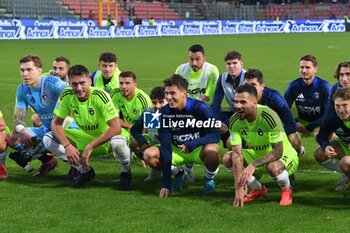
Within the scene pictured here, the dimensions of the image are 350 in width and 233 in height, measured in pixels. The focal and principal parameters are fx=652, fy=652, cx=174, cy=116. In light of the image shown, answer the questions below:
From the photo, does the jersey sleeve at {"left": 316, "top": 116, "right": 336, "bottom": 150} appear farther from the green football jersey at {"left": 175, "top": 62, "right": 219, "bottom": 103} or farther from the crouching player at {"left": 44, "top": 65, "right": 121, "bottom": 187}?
the green football jersey at {"left": 175, "top": 62, "right": 219, "bottom": 103}

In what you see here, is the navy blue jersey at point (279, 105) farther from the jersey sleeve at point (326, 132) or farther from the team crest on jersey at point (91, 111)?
the team crest on jersey at point (91, 111)

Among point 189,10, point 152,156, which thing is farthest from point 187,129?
point 189,10

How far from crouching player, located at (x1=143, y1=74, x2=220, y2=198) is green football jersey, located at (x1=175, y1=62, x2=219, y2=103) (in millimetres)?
2572

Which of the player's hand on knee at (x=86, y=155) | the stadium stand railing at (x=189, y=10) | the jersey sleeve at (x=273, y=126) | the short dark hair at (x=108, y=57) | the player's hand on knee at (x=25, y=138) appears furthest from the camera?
the stadium stand railing at (x=189, y=10)

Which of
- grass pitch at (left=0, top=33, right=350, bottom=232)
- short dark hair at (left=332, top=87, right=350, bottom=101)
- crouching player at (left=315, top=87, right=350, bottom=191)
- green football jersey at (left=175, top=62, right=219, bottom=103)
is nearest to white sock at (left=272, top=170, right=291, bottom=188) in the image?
grass pitch at (left=0, top=33, right=350, bottom=232)

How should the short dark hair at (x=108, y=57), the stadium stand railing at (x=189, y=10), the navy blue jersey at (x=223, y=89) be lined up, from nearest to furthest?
the navy blue jersey at (x=223, y=89)
the short dark hair at (x=108, y=57)
the stadium stand railing at (x=189, y=10)

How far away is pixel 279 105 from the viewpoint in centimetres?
747

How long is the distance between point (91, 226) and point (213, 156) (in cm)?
181

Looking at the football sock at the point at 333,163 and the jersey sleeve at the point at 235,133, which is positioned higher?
the jersey sleeve at the point at 235,133

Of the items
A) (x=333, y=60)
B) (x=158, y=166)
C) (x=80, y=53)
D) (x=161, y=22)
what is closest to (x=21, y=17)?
(x=161, y=22)

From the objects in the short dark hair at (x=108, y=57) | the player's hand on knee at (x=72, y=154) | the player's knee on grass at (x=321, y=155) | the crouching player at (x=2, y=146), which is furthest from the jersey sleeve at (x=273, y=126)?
the short dark hair at (x=108, y=57)

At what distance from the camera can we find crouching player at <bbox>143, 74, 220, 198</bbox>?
7.12 meters

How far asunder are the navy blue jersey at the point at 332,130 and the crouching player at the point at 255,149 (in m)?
0.34

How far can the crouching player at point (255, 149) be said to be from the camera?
6492 mm
